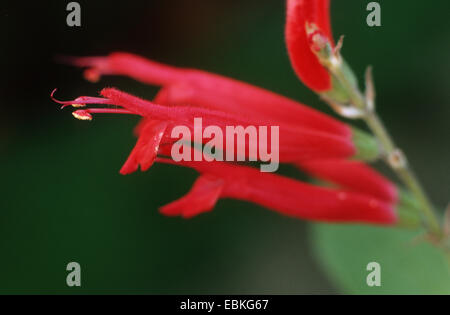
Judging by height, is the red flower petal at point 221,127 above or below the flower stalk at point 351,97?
below

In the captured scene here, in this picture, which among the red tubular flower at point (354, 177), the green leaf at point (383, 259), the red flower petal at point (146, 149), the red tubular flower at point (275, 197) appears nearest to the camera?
the red flower petal at point (146, 149)

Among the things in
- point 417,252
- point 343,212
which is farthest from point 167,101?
point 417,252

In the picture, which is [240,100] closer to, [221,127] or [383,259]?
[221,127]

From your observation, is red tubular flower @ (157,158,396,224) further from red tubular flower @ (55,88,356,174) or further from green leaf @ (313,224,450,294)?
green leaf @ (313,224,450,294)

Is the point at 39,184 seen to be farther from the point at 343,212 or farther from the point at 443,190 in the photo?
the point at 443,190

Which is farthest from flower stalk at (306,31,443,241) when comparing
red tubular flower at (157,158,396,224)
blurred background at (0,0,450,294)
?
blurred background at (0,0,450,294)

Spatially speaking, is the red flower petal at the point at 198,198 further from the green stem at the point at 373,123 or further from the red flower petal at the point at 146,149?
the green stem at the point at 373,123

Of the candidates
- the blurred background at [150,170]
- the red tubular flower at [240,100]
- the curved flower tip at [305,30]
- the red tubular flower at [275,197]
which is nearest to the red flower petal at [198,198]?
the red tubular flower at [275,197]
